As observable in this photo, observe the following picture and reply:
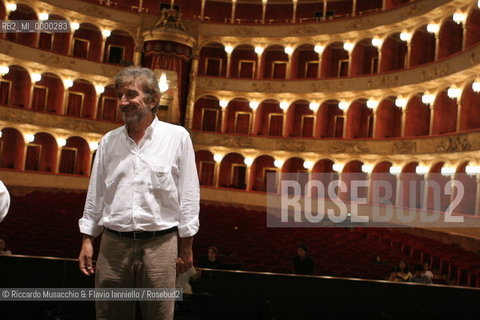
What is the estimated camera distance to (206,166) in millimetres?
33000

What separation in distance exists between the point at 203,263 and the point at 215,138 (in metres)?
23.0

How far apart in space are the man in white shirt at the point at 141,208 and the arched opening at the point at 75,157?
28382mm

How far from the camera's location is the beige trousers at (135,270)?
2873 mm

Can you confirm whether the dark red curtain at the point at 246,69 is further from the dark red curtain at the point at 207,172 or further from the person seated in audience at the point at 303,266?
the person seated in audience at the point at 303,266

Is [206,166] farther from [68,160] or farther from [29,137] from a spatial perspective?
[29,137]

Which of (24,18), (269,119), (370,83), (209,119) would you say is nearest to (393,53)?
(370,83)

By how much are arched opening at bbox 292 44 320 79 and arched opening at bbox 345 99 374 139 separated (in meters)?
4.04

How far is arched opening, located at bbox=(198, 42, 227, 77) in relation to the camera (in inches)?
1369

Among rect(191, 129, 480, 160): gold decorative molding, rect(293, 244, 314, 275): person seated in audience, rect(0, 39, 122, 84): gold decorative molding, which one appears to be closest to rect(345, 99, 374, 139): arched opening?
rect(191, 129, 480, 160): gold decorative molding

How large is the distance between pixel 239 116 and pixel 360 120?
8036 mm

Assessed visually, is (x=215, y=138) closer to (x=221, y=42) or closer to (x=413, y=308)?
(x=221, y=42)

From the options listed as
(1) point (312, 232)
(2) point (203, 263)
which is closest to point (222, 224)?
(1) point (312, 232)

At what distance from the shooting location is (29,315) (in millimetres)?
4727

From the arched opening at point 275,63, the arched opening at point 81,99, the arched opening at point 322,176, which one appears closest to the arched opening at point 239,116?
the arched opening at point 275,63
